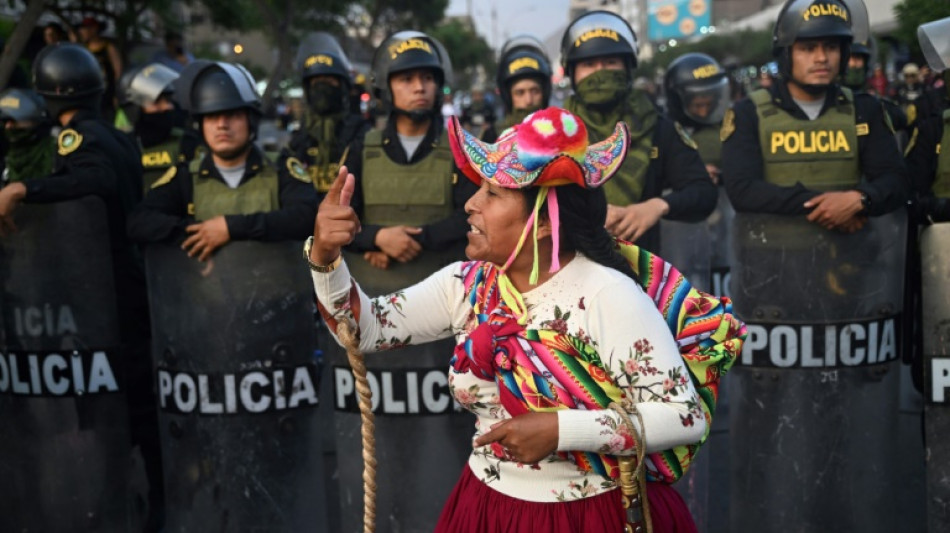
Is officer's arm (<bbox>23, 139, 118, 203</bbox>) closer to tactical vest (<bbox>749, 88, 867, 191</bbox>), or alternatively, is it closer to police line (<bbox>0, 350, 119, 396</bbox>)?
police line (<bbox>0, 350, 119, 396</bbox>)

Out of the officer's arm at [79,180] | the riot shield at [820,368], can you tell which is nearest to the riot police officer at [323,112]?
the officer's arm at [79,180]

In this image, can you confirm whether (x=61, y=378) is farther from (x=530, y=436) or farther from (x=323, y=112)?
(x=323, y=112)

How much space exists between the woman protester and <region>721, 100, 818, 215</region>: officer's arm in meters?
1.84

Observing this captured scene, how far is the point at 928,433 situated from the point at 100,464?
361 cm

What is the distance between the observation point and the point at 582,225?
2762mm

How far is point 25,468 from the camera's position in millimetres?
5008

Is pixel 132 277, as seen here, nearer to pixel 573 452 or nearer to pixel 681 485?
pixel 681 485

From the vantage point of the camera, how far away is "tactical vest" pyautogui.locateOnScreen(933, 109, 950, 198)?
4594 millimetres

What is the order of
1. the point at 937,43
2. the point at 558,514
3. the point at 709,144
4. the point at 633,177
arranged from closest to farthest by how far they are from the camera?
1. the point at 558,514
2. the point at 937,43
3. the point at 633,177
4. the point at 709,144

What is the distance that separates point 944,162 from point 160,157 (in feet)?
16.4

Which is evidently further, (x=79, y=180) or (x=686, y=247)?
(x=686, y=247)

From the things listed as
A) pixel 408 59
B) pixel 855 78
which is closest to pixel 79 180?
pixel 408 59

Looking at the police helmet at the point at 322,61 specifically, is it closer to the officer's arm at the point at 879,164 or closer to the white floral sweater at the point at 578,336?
the officer's arm at the point at 879,164

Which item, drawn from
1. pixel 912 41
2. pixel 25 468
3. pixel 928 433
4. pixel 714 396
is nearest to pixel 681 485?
pixel 928 433
